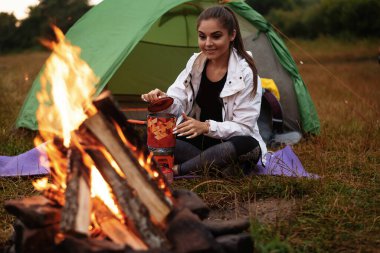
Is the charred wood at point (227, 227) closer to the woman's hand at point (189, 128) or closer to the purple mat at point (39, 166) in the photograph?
the woman's hand at point (189, 128)

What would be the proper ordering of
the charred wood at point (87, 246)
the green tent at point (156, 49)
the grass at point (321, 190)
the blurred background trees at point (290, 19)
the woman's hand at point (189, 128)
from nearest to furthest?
the charred wood at point (87, 246), the grass at point (321, 190), the woman's hand at point (189, 128), the green tent at point (156, 49), the blurred background trees at point (290, 19)

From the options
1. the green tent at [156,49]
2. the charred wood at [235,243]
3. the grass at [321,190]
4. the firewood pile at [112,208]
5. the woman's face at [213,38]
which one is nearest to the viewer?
the firewood pile at [112,208]

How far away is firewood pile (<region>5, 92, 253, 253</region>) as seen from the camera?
161cm

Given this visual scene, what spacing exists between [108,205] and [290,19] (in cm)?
1490

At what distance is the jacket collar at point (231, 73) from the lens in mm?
3162

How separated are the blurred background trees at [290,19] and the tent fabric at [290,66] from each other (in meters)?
6.17

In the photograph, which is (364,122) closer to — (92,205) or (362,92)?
(362,92)

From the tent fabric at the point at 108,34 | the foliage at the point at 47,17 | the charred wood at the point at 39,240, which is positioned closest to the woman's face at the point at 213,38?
the tent fabric at the point at 108,34

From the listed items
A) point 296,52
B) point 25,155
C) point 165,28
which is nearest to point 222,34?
point 25,155

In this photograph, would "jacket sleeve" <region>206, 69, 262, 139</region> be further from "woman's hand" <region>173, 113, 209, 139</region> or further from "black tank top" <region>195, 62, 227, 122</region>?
"woman's hand" <region>173, 113, 209, 139</region>

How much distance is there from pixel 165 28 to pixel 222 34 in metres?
2.45

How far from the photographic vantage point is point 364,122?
4.99m

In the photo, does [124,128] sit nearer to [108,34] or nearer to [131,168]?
[131,168]

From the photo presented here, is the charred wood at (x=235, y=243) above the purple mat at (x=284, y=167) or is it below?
above
